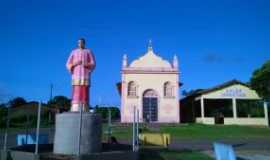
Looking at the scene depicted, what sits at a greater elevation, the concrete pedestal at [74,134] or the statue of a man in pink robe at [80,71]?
the statue of a man in pink robe at [80,71]

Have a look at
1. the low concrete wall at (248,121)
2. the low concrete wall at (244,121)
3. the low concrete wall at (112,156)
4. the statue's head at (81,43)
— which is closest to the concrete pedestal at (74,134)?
the low concrete wall at (112,156)

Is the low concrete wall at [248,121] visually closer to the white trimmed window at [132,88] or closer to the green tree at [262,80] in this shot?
the green tree at [262,80]

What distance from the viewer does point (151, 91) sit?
130 ft

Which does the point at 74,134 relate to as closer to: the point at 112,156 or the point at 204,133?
the point at 112,156

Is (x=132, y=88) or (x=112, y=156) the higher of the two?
(x=132, y=88)

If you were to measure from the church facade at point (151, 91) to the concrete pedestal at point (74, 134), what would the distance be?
29.9 meters

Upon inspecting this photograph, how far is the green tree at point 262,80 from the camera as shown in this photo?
35.8m

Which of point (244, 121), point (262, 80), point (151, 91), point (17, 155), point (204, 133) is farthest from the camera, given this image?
point (244, 121)

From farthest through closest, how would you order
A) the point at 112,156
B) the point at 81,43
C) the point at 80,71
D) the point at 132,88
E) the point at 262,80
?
the point at 132,88, the point at 262,80, the point at 81,43, the point at 80,71, the point at 112,156

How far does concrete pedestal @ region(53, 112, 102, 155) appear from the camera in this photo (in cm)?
834

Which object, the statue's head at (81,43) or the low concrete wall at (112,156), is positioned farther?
the statue's head at (81,43)

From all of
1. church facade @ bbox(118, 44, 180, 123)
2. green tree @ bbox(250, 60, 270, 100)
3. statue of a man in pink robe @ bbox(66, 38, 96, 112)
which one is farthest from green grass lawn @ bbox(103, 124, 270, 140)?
statue of a man in pink robe @ bbox(66, 38, 96, 112)

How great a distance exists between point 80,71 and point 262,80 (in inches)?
Result: 1215

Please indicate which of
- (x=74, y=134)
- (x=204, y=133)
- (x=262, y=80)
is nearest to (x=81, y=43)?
(x=74, y=134)
